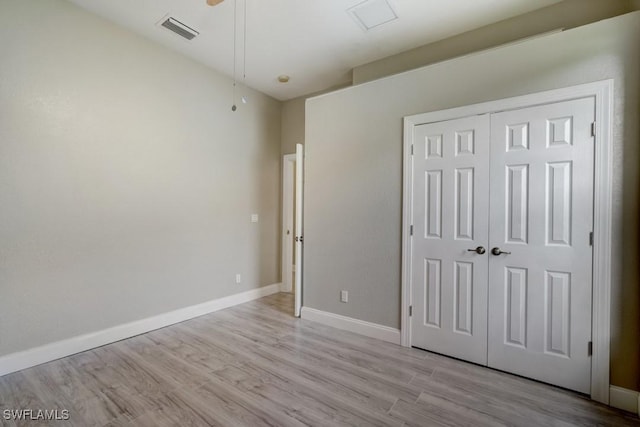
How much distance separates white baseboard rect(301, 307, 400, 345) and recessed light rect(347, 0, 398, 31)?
126 inches

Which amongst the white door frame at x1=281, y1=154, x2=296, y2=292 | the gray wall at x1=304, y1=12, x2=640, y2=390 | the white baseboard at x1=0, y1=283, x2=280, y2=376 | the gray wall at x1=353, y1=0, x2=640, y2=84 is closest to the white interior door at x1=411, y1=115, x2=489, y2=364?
the gray wall at x1=304, y1=12, x2=640, y2=390

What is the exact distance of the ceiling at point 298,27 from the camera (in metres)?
2.60

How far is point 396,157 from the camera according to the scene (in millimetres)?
2920

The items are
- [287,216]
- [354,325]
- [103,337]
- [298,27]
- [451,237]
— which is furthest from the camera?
[287,216]

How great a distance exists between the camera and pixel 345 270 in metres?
3.25

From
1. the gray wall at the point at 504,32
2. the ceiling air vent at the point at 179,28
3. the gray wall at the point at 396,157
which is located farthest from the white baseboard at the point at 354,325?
the ceiling air vent at the point at 179,28

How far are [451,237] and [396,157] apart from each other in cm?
99

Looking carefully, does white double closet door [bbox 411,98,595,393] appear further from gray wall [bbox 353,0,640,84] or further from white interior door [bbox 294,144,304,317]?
white interior door [bbox 294,144,304,317]

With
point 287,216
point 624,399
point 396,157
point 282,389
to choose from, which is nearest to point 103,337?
point 282,389

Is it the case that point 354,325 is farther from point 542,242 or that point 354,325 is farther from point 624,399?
point 624,399

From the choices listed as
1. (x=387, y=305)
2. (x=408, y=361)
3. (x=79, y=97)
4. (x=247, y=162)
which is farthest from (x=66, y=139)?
(x=408, y=361)

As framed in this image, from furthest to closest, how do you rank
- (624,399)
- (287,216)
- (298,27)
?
(287,216) → (298,27) → (624,399)

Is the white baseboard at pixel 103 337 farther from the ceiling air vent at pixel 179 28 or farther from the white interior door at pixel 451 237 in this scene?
the ceiling air vent at pixel 179 28

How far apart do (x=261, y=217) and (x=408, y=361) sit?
118 inches
